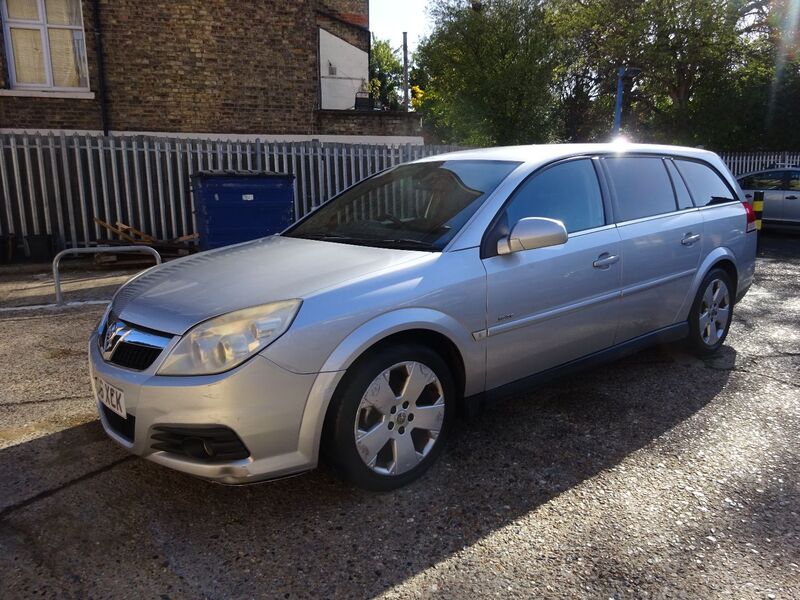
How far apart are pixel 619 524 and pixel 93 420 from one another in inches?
118

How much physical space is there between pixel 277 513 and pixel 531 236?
1.79 m

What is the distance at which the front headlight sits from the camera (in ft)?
8.24

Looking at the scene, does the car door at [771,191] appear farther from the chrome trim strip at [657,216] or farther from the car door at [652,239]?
the car door at [652,239]

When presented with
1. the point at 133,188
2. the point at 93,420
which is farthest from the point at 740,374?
the point at 133,188

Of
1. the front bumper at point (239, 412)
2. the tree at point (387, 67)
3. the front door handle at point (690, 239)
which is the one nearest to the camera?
the front bumper at point (239, 412)

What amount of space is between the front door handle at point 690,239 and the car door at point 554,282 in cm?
80

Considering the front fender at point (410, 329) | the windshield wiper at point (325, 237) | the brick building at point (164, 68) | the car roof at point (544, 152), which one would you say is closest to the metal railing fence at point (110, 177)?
the brick building at point (164, 68)

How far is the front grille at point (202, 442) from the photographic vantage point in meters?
2.50

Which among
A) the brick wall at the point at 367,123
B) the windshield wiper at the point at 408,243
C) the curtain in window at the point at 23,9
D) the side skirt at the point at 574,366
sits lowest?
the side skirt at the point at 574,366

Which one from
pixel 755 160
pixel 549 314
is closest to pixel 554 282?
pixel 549 314

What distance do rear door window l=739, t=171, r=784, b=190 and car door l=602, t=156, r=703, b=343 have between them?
33.8 feet

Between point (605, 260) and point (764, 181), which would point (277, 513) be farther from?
point (764, 181)

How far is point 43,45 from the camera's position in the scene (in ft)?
40.3

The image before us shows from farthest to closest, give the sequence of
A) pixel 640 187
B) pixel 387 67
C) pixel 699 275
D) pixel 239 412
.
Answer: pixel 387 67
pixel 699 275
pixel 640 187
pixel 239 412
